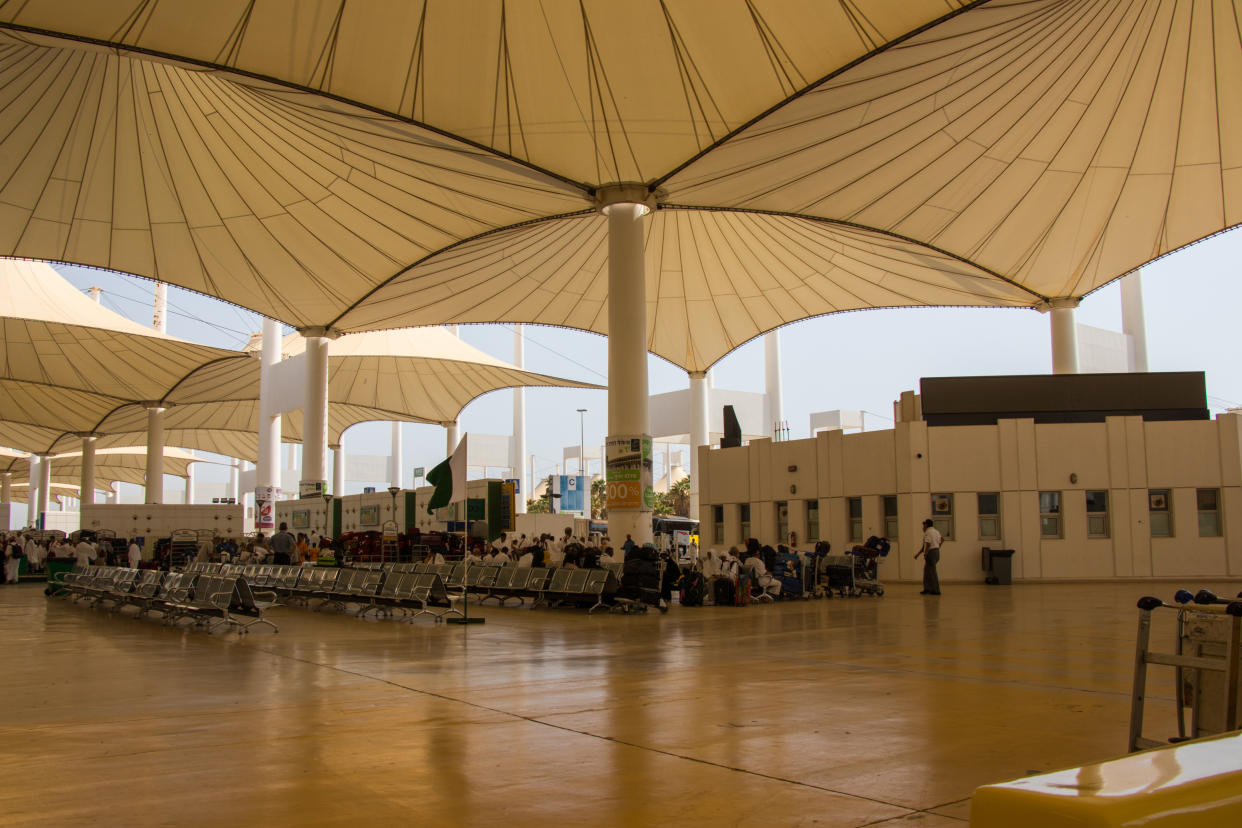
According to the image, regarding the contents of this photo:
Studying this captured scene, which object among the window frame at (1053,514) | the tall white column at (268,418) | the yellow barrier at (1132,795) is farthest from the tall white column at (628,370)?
the tall white column at (268,418)

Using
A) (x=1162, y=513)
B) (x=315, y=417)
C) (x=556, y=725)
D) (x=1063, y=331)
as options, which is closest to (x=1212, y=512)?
(x=1162, y=513)

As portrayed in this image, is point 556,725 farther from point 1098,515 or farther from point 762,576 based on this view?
point 1098,515

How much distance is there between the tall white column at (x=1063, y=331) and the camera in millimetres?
34500

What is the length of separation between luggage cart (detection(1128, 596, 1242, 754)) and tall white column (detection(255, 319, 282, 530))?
39149 mm

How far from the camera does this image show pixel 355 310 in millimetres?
34906

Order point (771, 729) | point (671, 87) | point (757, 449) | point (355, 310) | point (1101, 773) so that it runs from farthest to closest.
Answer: point (355, 310) < point (757, 449) < point (671, 87) < point (771, 729) < point (1101, 773)

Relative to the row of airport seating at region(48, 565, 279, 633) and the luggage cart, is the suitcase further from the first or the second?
the luggage cart

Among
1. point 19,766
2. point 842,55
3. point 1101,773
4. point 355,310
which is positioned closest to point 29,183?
point 355,310

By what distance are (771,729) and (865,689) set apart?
6.31 ft

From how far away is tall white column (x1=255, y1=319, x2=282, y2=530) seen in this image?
40969 millimetres

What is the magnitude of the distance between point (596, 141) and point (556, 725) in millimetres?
17618

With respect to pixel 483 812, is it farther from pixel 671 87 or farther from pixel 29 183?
pixel 29 183

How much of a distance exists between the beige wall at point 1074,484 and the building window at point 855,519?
49.4 inches

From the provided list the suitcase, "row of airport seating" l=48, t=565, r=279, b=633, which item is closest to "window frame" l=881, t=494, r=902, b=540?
the suitcase
